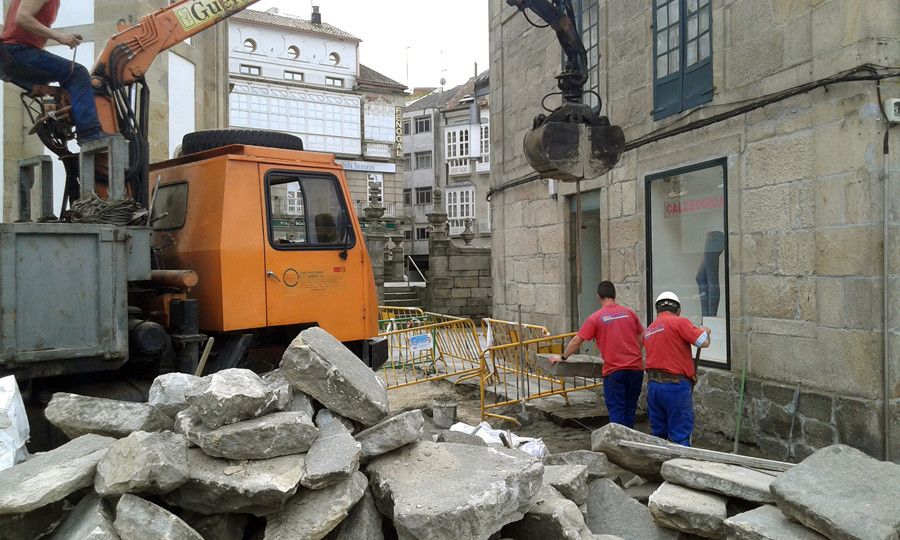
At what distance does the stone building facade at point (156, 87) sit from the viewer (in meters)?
11.1

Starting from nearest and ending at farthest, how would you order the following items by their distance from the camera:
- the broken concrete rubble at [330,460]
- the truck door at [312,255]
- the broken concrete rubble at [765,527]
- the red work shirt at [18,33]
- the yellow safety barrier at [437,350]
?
the broken concrete rubble at [330,460] → the broken concrete rubble at [765,527] → the red work shirt at [18,33] → the truck door at [312,255] → the yellow safety barrier at [437,350]

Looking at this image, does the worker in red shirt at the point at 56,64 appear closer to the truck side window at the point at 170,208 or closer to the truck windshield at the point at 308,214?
the truck side window at the point at 170,208

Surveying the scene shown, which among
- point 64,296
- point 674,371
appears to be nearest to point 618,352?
point 674,371

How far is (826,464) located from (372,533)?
2.74 m

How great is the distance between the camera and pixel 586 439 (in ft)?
27.1

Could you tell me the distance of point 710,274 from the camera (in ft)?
26.8

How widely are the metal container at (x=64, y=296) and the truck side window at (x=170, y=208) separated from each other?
117 cm

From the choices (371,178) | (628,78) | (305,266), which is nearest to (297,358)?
(305,266)

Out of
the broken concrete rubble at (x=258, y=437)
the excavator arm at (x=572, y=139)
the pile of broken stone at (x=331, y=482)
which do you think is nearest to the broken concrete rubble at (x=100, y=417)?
the pile of broken stone at (x=331, y=482)

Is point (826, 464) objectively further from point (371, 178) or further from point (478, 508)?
point (371, 178)

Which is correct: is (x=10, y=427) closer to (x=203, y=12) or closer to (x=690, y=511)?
(x=690, y=511)

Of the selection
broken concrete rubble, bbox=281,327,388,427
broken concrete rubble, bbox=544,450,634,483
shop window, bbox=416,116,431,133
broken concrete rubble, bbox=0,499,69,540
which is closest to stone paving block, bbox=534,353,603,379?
broken concrete rubble, bbox=544,450,634,483

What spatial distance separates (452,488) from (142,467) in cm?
154

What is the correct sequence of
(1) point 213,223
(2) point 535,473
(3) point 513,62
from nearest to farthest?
(2) point 535,473 → (1) point 213,223 → (3) point 513,62
